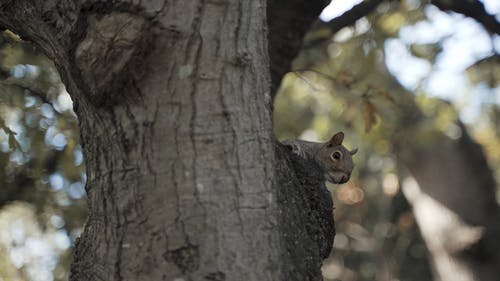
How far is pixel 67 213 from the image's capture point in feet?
12.9

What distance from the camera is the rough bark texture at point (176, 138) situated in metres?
1.57

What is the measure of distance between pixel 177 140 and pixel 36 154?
207 cm

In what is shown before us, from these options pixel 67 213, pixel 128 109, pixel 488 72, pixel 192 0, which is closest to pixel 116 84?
pixel 128 109

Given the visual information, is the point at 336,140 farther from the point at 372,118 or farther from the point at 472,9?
the point at 472,9

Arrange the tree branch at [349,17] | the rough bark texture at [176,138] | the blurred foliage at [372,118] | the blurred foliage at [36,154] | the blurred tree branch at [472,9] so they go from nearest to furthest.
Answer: the rough bark texture at [176,138]
the blurred foliage at [36,154]
the tree branch at [349,17]
the blurred tree branch at [472,9]
the blurred foliage at [372,118]

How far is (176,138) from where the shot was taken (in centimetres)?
162

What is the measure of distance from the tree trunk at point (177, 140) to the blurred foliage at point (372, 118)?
1648 millimetres

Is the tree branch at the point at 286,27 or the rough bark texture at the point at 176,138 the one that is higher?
the tree branch at the point at 286,27

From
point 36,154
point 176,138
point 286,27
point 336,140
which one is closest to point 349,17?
point 286,27

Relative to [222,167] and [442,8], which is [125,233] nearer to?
[222,167]

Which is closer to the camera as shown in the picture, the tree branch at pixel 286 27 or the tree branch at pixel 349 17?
the tree branch at pixel 286 27

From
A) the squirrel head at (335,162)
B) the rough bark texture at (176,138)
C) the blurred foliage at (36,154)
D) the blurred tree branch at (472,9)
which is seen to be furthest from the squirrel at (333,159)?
the blurred tree branch at (472,9)

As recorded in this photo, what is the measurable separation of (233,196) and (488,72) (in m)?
4.15

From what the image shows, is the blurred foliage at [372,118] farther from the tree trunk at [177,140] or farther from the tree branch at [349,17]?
the tree trunk at [177,140]
